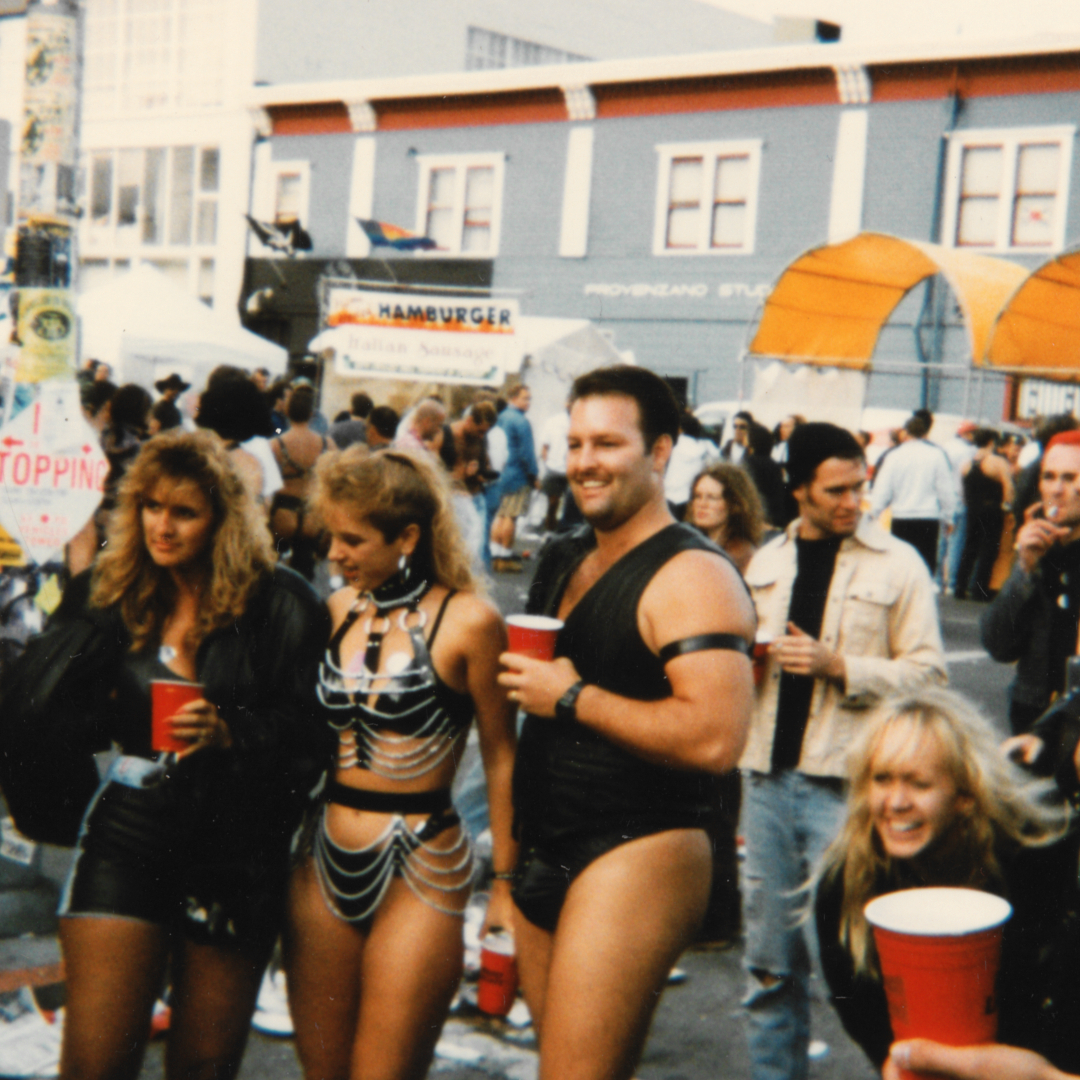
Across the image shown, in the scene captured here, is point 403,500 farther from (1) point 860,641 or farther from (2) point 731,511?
(2) point 731,511

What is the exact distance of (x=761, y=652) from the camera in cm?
388

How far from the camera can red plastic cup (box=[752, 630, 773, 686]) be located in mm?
3865

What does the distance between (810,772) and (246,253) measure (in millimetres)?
28843

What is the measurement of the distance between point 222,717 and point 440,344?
558 inches

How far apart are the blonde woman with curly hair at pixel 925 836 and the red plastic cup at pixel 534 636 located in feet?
2.12

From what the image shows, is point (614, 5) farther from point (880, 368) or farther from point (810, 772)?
point (810, 772)

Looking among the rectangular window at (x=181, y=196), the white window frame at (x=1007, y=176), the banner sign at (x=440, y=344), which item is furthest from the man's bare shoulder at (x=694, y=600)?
the rectangular window at (x=181, y=196)

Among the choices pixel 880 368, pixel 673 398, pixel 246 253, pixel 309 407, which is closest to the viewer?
pixel 673 398

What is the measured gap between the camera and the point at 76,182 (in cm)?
493

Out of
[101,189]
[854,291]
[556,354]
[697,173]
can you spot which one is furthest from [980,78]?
[101,189]

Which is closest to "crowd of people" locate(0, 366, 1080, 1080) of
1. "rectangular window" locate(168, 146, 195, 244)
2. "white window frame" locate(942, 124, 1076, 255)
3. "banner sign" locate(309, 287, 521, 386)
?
"banner sign" locate(309, 287, 521, 386)

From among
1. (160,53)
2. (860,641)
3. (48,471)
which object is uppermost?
(160,53)

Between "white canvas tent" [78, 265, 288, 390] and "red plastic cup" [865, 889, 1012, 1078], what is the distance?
637 inches

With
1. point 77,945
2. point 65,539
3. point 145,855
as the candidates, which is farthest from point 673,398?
point 65,539
